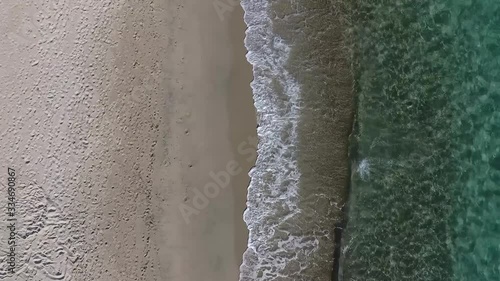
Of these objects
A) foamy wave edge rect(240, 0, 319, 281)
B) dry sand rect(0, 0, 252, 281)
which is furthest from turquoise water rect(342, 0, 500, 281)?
dry sand rect(0, 0, 252, 281)

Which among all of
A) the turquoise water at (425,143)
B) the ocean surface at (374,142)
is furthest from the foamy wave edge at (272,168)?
the turquoise water at (425,143)

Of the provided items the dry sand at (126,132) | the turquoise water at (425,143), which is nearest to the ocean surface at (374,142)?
the turquoise water at (425,143)

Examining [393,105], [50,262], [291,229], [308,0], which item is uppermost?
[308,0]

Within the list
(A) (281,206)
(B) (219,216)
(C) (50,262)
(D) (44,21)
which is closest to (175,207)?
(B) (219,216)

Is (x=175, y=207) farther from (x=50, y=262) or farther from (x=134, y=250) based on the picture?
(x=50, y=262)

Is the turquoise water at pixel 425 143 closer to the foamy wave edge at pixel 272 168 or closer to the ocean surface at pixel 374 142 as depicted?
the ocean surface at pixel 374 142

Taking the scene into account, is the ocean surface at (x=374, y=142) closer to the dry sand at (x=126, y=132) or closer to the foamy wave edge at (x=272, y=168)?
the foamy wave edge at (x=272, y=168)

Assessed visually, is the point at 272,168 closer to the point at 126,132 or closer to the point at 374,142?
the point at 374,142

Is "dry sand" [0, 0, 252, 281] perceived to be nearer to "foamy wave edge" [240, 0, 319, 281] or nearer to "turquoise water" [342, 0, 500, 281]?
"foamy wave edge" [240, 0, 319, 281]
